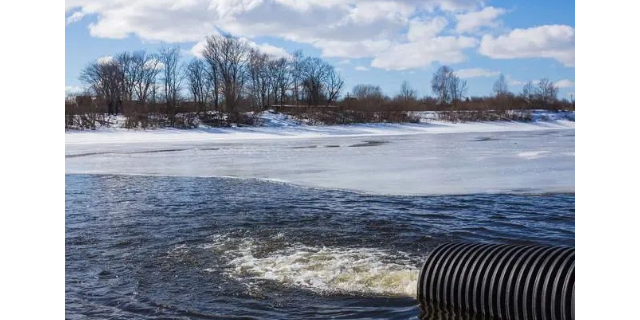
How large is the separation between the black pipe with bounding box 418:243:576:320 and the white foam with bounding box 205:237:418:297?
1.89 ft

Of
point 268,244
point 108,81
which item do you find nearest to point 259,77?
point 108,81

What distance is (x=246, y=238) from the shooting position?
9.38 meters

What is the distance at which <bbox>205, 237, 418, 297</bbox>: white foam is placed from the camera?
22.2ft

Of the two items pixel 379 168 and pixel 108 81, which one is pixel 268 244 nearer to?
pixel 379 168

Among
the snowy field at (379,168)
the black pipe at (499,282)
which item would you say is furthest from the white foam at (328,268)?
the snowy field at (379,168)

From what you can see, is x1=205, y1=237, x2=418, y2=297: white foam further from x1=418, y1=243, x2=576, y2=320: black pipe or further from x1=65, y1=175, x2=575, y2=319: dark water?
x1=418, y1=243, x2=576, y2=320: black pipe

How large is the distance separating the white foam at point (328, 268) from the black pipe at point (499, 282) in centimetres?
58

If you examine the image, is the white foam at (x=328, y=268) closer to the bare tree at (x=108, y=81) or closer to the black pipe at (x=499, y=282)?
the black pipe at (x=499, y=282)

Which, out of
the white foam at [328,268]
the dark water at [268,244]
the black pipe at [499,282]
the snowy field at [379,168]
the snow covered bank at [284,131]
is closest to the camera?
the black pipe at [499,282]

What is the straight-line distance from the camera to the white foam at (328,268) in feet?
22.2

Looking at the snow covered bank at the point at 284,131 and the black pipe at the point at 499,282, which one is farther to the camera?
the snow covered bank at the point at 284,131

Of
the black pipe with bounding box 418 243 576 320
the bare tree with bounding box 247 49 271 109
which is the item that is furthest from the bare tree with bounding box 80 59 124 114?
the black pipe with bounding box 418 243 576 320
